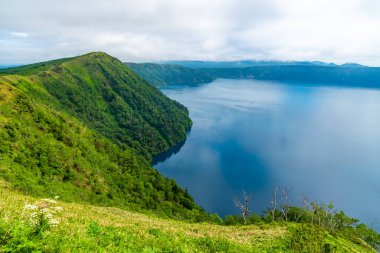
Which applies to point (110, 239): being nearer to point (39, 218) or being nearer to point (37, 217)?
point (39, 218)

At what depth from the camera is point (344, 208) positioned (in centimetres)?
14825

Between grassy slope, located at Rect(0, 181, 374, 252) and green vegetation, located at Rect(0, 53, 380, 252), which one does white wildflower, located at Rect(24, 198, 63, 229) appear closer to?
green vegetation, located at Rect(0, 53, 380, 252)

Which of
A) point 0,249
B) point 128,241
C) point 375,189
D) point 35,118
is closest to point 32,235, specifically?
point 0,249

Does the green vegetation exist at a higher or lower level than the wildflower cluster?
lower

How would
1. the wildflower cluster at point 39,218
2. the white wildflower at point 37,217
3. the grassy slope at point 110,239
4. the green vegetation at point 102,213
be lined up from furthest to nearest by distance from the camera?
the green vegetation at point 102,213
the white wildflower at point 37,217
the wildflower cluster at point 39,218
the grassy slope at point 110,239

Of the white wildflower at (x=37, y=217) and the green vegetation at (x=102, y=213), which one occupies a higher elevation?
the white wildflower at (x=37, y=217)

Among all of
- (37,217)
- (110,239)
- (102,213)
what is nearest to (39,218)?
(37,217)

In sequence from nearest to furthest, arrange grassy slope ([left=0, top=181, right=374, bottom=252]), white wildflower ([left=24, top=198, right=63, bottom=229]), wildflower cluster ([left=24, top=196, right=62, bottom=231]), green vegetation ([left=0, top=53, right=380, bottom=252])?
1. grassy slope ([left=0, top=181, right=374, bottom=252])
2. wildflower cluster ([left=24, top=196, right=62, bottom=231])
3. white wildflower ([left=24, top=198, right=63, bottom=229])
4. green vegetation ([left=0, top=53, right=380, bottom=252])

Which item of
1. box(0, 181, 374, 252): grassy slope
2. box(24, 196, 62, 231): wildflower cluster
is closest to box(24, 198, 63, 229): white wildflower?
box(24, 196, 62, 231): wildflower cluster

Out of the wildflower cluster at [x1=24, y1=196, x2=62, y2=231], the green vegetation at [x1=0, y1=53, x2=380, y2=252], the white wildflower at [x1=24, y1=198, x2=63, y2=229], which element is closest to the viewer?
the wildflower cluster at [x1=24, y1=196, x2=62, y2=231]

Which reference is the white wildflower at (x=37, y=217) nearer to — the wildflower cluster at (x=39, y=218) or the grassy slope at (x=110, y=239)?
the wildflower cluster at (x=39, y=218)

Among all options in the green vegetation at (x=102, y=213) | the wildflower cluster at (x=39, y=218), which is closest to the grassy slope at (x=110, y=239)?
the green vegetation at (x=102, y=213)

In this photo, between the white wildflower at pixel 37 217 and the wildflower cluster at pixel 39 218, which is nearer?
the wildflower cluster at pixel 39 218

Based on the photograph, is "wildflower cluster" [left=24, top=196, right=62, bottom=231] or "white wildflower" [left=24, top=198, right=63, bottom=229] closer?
"wildflower cluster" [left=24, top=196, right=62, bottom=231]
